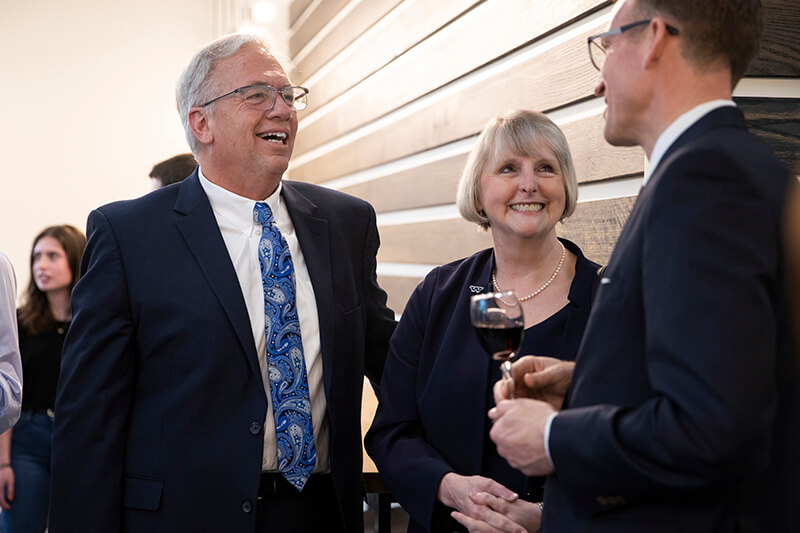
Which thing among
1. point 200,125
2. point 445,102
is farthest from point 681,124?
point 445,102

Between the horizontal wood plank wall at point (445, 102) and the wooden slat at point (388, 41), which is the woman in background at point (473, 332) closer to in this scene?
the horizontal wood plank wall at point (445, 102)

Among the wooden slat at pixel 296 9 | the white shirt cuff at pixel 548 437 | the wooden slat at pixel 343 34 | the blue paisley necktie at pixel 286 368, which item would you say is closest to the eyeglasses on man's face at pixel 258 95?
the blue paisley necktie at pixel 286 368

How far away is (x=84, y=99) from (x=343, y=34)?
249 cm

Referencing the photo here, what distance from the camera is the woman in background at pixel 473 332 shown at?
1668 millimetres

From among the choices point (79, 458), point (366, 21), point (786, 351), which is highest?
point (366, 21)

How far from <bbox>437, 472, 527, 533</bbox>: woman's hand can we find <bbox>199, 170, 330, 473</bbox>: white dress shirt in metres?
0.35

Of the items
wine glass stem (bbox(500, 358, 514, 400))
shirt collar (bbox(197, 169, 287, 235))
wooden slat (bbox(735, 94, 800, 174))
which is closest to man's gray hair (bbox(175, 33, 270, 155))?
shirt collar (bbox(197, 169, 287, 235))

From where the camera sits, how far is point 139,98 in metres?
6.09

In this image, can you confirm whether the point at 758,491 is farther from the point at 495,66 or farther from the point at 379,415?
the point at 495,66

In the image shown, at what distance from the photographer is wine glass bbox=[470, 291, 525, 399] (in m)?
1.27

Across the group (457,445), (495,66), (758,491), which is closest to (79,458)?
(457,445)

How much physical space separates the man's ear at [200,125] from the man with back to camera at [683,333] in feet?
3.74

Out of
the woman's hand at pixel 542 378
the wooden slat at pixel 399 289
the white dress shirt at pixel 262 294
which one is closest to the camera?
the woman's hand at pixel 542 378

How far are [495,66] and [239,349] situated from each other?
1607mm
